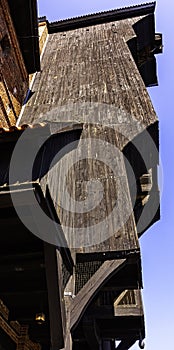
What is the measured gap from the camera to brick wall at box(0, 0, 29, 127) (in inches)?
326

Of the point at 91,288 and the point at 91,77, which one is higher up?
the point at 91,77

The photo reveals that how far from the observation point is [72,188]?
5.89 meters

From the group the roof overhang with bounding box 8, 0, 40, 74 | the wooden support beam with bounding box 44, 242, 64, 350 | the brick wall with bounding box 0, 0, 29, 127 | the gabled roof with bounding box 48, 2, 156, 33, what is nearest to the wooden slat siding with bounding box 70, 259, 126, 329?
the wooden support beam with bounding box 44, 242, 64, 350

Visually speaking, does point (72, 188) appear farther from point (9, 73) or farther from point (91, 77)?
point (91, 77)

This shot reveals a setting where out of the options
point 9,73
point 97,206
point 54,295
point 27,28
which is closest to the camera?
point 54,295

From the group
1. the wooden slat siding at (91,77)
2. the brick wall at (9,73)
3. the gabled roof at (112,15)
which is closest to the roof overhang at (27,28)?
the brick wall at (9,73)

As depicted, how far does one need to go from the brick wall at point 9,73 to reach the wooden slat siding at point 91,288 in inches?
155

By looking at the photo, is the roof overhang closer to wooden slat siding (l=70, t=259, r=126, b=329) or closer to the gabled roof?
the gabled roof

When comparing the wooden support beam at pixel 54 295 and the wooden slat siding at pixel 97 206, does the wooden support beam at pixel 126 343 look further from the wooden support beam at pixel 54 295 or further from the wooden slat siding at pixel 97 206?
the wooden support beam at pixel 54 295

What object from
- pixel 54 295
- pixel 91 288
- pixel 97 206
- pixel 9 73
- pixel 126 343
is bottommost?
pixel 126 343

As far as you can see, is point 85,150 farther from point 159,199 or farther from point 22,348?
point 22,348

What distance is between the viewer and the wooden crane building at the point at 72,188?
3986mm

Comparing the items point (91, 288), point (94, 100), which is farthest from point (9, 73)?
point (91, 288)

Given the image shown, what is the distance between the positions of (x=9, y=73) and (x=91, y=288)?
5845 millimetres
